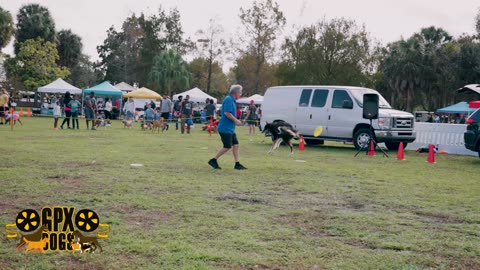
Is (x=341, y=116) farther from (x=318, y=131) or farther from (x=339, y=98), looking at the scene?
(x=318, y=131)

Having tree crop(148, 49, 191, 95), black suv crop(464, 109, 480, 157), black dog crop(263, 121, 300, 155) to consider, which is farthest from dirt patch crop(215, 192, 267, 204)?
tree crop(148, 49, 191, 95)

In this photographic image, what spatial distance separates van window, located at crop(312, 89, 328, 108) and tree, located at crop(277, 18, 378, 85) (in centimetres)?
3167

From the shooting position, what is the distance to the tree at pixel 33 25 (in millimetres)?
62125

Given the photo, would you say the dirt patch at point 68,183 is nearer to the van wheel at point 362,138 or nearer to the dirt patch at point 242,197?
the dirt patch at point 242,197

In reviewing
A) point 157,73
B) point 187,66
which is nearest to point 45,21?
point 157,73

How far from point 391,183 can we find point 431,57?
44.2 m

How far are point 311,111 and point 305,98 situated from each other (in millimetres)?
564

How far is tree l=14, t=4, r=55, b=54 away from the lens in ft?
204

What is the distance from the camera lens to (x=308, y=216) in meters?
6.62

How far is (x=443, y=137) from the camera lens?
19.1 metres

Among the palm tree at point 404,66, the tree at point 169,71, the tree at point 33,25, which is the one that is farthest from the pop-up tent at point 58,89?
the palm tree at point 404,66

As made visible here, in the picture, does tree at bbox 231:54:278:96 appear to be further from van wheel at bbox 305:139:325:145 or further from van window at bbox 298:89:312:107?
van window at bbox 298:89:312:107

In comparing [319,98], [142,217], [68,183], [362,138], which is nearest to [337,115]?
[319,98]

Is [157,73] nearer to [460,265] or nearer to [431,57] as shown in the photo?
[431,57]
